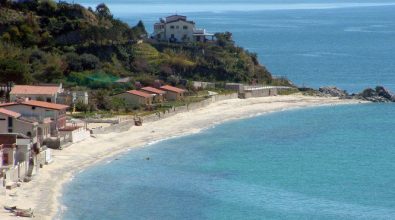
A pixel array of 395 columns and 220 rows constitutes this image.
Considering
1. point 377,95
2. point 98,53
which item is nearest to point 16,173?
point 98,53

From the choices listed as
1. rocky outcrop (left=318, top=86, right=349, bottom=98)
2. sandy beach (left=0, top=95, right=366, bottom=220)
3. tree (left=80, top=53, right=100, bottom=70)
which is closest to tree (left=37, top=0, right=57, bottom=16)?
tree (left=80, top=53, right=100, bottom=70)

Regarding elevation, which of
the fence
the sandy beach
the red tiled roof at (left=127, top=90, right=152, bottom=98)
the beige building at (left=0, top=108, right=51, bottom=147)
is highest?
the red tiled roof at (left=127, top=90, right=152, bottom=98)

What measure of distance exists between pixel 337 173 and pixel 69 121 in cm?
1442

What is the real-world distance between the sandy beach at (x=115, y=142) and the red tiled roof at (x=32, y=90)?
5.10 meters

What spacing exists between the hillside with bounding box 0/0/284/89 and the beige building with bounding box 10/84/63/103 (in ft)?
23.2

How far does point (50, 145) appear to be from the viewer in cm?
4750

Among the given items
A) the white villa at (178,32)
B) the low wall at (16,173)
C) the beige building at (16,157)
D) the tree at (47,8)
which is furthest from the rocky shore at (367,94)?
the low wall at (16,173)

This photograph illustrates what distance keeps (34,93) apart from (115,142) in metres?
6.87

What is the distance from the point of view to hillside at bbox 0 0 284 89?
67312 millimetres

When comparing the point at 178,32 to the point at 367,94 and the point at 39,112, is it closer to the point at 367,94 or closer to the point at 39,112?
the point at 367,94

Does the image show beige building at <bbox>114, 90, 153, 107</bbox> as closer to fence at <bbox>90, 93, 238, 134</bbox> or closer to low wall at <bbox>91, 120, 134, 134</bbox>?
fence at <bbox>90, 93, 238, 134</bbox>

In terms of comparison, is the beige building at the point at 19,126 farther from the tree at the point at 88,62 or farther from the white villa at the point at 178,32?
the white villa at the point at 178,32

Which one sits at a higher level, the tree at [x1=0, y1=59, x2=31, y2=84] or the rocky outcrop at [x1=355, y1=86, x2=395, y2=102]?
the tree at [x1=0, y1=59, x2=31, y2=84]

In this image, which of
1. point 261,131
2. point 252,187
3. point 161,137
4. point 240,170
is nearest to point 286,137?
point 261,131
